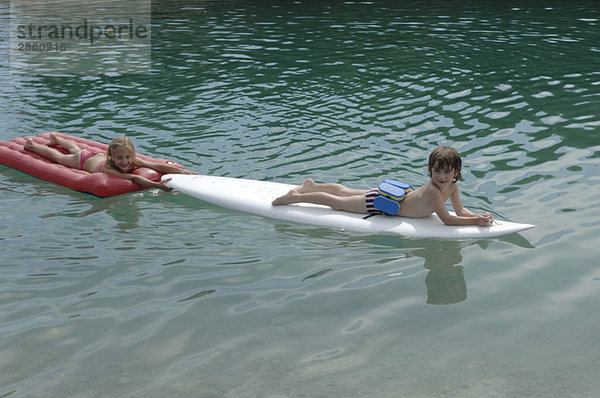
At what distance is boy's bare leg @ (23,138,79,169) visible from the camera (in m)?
7.27

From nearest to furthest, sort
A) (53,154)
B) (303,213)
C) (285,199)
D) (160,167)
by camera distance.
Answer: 1. (303,213)
2. (285,199)
3. (160,167)
4. (53,154)

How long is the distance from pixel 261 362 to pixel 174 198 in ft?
11.2

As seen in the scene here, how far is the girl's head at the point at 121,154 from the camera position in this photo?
6.75 metres

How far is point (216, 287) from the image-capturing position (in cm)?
443

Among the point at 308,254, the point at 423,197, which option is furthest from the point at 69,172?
the point at 423,197

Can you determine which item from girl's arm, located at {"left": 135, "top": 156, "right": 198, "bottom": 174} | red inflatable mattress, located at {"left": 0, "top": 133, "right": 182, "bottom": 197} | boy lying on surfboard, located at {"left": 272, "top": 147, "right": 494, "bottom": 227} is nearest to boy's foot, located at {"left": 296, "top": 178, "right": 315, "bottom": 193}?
boy lying on surfboard, located at {"left": 272, "top": 147, "right": 494, "bottom": 227}

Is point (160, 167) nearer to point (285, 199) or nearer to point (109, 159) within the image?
point (109, 159)

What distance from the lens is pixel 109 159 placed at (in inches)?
271

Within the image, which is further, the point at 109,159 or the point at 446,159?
the point at 109,159

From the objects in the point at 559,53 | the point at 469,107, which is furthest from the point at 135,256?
the point at 559,53

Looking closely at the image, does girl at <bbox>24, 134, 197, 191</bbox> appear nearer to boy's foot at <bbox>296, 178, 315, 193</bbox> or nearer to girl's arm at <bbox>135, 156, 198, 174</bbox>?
girl's arm at <bbox>135, 156, 198, 174</bbox>

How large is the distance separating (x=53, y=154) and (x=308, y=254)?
13.0 ft

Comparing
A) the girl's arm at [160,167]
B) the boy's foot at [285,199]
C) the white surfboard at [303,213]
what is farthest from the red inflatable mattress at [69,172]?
the boy's foot at [285,199]

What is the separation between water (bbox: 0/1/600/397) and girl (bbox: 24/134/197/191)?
0.34m
